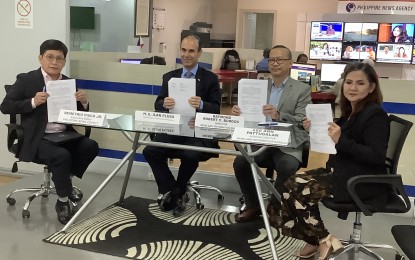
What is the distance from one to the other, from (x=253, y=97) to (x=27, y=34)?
8.39 feet

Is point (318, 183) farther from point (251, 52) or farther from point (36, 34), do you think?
point (251, 52)

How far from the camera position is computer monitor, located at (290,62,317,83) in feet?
21.1

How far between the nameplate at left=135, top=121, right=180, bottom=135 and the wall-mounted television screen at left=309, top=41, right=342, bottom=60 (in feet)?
17.4

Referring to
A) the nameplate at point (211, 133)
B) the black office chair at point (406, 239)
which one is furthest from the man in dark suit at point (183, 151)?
the black office chair at point (406, 239)

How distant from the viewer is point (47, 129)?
12.6ft

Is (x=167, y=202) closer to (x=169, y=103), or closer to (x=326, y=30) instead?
(x=169, y=103)

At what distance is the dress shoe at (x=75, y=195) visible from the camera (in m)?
3.96

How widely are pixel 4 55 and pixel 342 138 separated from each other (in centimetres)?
353

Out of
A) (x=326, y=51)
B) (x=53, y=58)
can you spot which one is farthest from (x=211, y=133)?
(x=326, y=51)

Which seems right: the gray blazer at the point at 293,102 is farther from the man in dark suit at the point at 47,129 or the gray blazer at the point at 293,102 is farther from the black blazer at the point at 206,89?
the man in dark suit at the point at 47,129

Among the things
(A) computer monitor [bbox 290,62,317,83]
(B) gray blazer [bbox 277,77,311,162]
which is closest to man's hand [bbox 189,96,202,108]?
(B) gray blazer [bbox 277,77,311,162]

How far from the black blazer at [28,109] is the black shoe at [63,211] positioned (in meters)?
0.41

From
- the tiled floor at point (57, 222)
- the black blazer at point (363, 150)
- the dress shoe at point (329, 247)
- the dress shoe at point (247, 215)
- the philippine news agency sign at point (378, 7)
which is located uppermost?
the philippine news agency sign at point (378, 7)

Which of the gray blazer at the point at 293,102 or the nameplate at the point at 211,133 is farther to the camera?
the gray blazer at the point at 293,102
